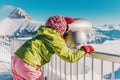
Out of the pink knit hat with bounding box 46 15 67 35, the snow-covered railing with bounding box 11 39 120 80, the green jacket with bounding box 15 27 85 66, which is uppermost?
the pink knit hat with bounding box 46 15 67 35

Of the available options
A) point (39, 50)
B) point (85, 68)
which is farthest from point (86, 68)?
point (39, 50)

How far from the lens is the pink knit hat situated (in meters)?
2.76

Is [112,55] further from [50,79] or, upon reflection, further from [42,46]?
[50,79]

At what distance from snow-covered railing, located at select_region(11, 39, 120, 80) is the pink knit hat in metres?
0.36

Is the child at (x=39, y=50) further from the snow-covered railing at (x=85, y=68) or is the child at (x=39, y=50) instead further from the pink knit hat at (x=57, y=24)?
the snow-covered railing at (x=85, y=68)

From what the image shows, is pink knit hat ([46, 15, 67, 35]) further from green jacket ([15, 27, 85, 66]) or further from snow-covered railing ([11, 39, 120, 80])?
snow-covered railing ([11, 39, 120, 80])

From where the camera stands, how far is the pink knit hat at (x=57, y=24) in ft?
9.04

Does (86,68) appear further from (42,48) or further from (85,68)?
(42,48)

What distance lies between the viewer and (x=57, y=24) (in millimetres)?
2764

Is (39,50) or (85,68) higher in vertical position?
(39,50)

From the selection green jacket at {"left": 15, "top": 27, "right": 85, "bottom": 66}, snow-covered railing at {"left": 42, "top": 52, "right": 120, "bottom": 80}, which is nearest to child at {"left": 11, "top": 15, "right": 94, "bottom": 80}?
green jacket at {"left": 15, "top": 27, "right": 85, "bottom": 66}

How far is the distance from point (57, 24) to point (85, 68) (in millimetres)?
672

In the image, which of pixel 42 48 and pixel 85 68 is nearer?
pixel 42 48

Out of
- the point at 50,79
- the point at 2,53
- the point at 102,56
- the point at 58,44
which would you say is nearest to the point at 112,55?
the point at 102,56
